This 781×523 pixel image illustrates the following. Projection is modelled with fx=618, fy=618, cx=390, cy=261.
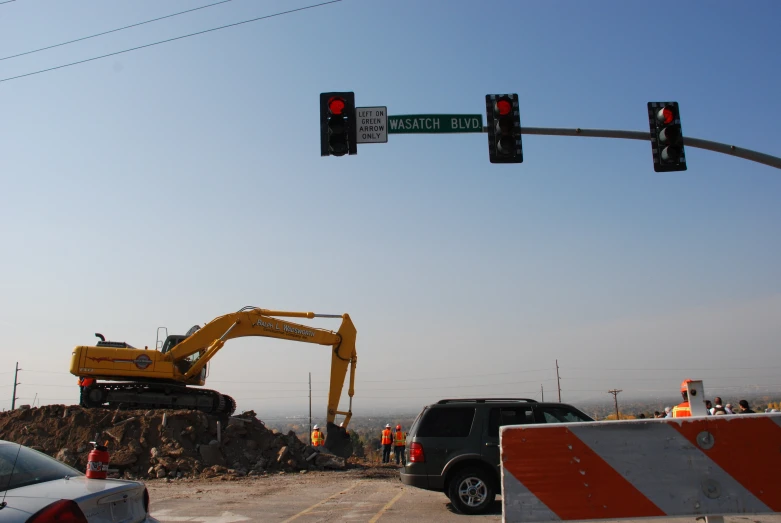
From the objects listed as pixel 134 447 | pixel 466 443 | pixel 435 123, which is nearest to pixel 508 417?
pixel 466 443

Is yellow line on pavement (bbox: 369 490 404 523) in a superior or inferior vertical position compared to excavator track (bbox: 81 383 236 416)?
inferior

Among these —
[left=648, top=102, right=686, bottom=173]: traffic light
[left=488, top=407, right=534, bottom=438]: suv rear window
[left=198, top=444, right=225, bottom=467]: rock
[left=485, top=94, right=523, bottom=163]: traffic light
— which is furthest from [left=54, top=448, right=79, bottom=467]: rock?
[left=648, top=102, right=686, bottom=173]: traffic light

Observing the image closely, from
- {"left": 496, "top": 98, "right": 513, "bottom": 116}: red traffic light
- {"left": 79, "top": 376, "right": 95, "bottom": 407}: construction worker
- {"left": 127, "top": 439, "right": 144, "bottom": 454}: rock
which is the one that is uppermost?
{"left": 496, "top": 98, "right": 513, "bottom": 116}: red traffic light

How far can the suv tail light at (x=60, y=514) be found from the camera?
4.27 m

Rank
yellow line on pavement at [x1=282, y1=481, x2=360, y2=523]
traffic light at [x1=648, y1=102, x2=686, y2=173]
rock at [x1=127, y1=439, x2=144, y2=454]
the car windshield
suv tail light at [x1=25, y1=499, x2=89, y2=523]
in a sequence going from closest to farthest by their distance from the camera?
suv tail light at [x1=25, y1=499, x2=89, y2=523]
the car windshield
yellow line on pavement at [x1=282, y1=481, x2=360, y2=523]
traffic light at [x1=648, y1=102, x2=686, y2=173]
rock at [x1=127, y1=439, x2=144, y2=454]

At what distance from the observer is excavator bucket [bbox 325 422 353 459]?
21594 millimetres

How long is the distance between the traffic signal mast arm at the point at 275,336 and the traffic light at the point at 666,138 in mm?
13582

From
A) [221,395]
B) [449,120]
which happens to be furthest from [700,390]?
[221,395]

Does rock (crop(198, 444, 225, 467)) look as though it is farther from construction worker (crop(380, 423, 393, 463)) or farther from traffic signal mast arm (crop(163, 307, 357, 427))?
construction worker (crop(380, 423, 393, 463))

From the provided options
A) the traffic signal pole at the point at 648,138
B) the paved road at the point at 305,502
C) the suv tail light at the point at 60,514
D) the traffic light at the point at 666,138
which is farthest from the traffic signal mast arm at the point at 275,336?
the suv tail light at the point at 60,514

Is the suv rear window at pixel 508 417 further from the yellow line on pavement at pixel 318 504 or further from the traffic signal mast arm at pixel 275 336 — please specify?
the traffic signal mast arm at pixel 275 336

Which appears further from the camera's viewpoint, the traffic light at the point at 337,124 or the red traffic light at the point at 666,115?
the red traffic light at the point at 666,115

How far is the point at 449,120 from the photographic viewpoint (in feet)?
38.5

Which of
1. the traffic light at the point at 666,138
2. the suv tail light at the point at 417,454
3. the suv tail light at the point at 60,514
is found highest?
the traffic light at the point at 666,138
